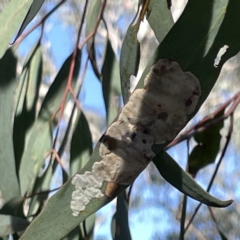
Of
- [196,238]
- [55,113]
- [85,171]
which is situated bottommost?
[196,238]

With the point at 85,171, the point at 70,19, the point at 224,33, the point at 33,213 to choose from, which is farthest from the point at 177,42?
the point at 70,19

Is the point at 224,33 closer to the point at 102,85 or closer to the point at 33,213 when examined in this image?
the point at 102,85

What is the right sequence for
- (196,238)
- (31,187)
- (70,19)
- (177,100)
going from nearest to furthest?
(177,100), (31,187), (196,238), (70,19)

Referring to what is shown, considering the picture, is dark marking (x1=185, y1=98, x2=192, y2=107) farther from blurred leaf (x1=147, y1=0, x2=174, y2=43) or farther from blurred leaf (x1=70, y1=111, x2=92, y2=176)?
blurred leaf (x1=70, y1=111, x2=92, y2=176)

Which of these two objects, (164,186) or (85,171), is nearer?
(85,171)

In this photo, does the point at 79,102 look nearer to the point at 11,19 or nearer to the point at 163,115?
the point at 11,19

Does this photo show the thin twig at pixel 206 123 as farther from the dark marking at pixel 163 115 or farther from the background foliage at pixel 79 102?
the dark marking at pixel 163 115

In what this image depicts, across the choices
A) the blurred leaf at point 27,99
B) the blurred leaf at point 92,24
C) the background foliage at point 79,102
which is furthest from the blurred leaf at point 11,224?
the blurred leaf at point 92,24
